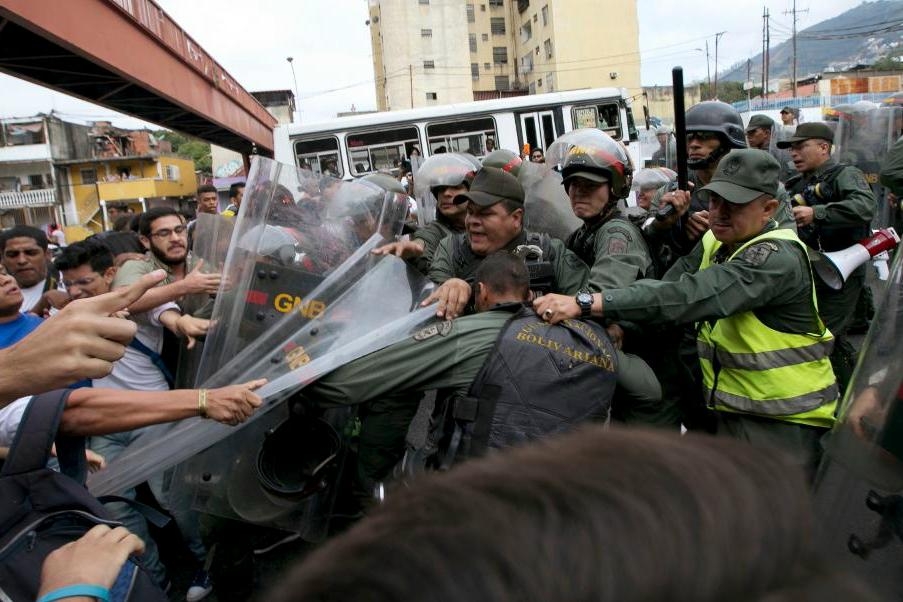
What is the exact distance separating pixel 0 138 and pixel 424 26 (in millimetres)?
33049

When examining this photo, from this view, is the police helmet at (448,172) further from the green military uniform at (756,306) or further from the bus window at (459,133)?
the bus window at (459,133)

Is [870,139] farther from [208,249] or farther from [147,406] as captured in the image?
[147,406]

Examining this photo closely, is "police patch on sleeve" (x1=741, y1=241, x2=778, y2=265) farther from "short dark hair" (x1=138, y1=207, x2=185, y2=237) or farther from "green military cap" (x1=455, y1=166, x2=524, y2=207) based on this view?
"short dark hair" (x1=138, y1=207, x2=185, y2=237)

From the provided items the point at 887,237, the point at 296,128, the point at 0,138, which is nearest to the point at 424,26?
the point at 0,138

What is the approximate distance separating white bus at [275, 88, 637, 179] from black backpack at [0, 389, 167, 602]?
1082 cm

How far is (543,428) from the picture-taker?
70.6 inches

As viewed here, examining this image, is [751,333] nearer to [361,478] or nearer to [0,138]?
[361,478]

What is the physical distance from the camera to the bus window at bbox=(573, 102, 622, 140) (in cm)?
1202

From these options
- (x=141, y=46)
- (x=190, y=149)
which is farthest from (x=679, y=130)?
(x=190, y=149)

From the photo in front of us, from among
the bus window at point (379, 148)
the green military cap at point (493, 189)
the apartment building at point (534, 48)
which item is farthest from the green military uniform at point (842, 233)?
the apartment building at point (534, 48)

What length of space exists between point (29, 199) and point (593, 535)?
54.9 m

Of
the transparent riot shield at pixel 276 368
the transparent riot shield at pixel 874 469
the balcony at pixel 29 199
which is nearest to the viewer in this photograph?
the transparent riot shield at pixel 874 469

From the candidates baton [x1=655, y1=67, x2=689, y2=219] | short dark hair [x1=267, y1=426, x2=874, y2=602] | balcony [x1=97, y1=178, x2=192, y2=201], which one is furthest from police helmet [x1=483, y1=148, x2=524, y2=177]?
balcony [x1=97, y1=178, x2=192, y2=201]

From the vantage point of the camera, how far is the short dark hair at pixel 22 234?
13.5 feet
